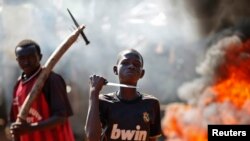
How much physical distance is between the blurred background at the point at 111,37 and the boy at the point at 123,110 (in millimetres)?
6008

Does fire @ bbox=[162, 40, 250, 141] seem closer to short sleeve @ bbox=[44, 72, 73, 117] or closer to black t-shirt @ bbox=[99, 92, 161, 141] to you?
short sleeve @ bbox=[44, 72, 73, 117]

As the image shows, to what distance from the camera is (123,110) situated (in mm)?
4133

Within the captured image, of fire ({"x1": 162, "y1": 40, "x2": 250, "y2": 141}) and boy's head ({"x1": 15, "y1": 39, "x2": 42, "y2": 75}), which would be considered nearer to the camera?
boy's head ({"x1": 15, "y1": 39, "x2": 42, "y2": 75})

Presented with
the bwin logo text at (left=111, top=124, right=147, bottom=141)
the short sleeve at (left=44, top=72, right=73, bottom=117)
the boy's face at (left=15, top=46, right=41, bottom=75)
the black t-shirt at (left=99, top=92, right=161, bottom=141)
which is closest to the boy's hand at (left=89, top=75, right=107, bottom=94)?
the black t-shirt at (left=99, top=92, right=161, bottom=141)

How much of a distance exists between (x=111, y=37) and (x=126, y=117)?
6.83m

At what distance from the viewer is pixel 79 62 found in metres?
10.8

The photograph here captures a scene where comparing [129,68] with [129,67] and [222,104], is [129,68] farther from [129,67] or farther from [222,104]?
[222,104]

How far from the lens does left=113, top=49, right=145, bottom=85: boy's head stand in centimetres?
416

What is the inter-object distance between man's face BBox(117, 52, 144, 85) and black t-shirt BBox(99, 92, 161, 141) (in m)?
0.15

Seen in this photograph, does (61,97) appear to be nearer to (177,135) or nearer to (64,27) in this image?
(177,135)

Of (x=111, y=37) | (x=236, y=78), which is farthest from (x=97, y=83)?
(x=111, y=37)

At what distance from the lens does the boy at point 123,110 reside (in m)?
4.00

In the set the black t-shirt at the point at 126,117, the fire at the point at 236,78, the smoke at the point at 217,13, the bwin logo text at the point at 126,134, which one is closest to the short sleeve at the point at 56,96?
the black t-shirt at the point at 126,117

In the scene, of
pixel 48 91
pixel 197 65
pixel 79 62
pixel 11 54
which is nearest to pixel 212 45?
pixel 197 65
